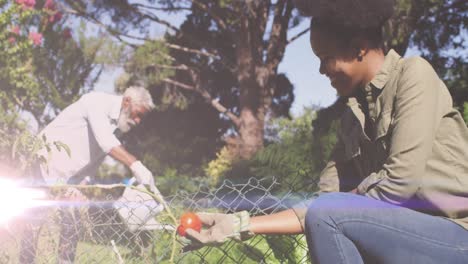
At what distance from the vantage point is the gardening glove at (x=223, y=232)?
5.40 feet

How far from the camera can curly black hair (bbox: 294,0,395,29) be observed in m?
1.69

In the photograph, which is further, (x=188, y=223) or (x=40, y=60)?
(x=40, y=60)

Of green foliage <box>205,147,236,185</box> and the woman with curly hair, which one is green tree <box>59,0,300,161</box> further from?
the woman with curly hair

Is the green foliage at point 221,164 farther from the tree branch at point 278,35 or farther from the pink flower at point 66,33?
the pink flower at point 66,33

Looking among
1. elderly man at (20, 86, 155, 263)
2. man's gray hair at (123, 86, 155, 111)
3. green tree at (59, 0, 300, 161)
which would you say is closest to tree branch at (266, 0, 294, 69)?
green tree at (59, 0, 300, 161)

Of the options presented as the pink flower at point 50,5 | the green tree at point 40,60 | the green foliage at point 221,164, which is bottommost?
the green foliage at point 221,164

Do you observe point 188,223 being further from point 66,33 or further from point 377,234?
point 66,33

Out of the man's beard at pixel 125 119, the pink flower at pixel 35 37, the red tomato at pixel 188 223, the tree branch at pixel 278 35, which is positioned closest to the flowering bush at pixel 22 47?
the pink flower at pixel 35 37

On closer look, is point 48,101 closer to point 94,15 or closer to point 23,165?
point 94,15

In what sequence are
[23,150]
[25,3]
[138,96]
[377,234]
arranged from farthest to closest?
[25,3], [138,96], [23,150], [377,234]

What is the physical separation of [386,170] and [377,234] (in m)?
0.18

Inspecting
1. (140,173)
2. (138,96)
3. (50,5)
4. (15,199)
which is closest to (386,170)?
(15,199)

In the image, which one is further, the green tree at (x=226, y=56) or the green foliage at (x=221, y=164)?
the green tree at (x=226, y=56)

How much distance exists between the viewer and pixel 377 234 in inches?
59.6
